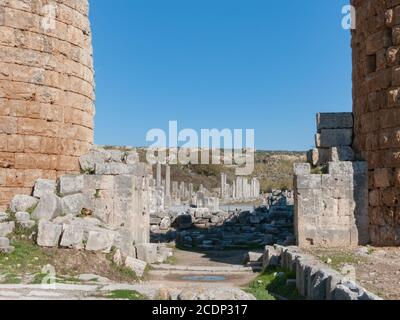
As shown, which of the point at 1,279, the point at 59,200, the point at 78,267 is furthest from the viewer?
the point at 59,200

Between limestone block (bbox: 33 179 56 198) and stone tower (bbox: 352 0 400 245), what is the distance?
23.4ft

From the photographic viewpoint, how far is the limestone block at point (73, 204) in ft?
38.2

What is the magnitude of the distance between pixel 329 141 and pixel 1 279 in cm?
821

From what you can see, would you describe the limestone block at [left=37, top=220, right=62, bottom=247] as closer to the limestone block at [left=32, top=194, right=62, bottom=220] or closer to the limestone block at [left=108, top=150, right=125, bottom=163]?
the limestone block at [left=32, top=194, right=62, bottom=220]

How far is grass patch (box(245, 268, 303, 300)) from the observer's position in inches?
331

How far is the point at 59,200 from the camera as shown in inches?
452

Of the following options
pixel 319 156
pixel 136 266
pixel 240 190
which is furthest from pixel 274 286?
pixel 240 190

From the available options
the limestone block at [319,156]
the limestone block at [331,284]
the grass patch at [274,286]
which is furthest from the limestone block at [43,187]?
→ the limestone block at [331,284]

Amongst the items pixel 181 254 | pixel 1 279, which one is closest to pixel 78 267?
pixel 1 279

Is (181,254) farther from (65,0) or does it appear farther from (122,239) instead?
(65,0)

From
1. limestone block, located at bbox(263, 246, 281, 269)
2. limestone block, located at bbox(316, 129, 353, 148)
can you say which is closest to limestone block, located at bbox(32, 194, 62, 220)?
limestone block, located at bbox(263, 246, 281, 269)

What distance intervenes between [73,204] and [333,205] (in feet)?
19.1

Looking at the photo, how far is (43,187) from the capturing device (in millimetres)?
11719

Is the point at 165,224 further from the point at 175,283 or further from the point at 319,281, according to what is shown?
the point at 319,281
